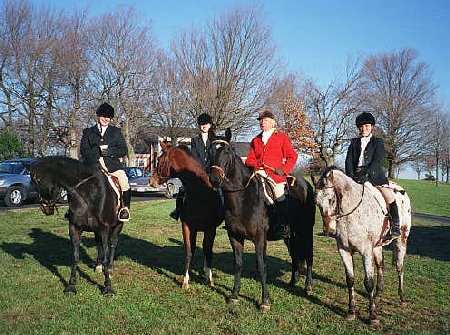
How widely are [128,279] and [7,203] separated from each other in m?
13.1

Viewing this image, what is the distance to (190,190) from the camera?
7.24 meters

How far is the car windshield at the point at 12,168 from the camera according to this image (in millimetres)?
19188

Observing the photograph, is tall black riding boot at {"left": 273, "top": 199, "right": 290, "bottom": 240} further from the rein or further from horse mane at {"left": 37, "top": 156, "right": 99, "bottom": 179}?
horse mane at {"left": 37, "top": 156, "right": 99, "bottom": 179}

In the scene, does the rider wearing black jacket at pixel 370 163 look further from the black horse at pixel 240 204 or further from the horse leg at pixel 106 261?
the horse leg at pixel 106 261

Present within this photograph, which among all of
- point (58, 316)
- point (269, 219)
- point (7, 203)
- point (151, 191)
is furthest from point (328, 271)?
point (151, 191)

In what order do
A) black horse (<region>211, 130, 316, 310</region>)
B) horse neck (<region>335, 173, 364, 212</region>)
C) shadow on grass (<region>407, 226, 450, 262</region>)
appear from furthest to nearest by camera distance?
shadow on grass (<region>407, 226, 450, 262</region>) < black horse (<region>211, 130, 316, 310</region>) < horse neck (<region>335, 173, 364, 212</region>)

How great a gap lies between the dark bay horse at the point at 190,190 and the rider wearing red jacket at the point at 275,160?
0.91 meters

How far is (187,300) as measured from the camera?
21.2 ft

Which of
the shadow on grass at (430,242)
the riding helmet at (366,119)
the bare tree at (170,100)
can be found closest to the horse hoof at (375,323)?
the riding helmet at (366,119)

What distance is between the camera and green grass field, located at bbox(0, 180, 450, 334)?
A: 538 centimetres

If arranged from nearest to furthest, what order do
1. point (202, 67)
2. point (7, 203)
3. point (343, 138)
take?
point (7, 203) → point (202, 67) → point (343, 138)

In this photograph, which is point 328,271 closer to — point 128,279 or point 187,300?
point 187,300

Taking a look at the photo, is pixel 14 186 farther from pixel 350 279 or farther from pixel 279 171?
pixel 350 279

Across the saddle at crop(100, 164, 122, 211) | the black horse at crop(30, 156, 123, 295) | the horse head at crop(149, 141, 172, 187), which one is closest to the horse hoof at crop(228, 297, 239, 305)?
the black horse at crop(30, 156, 123, 295)
